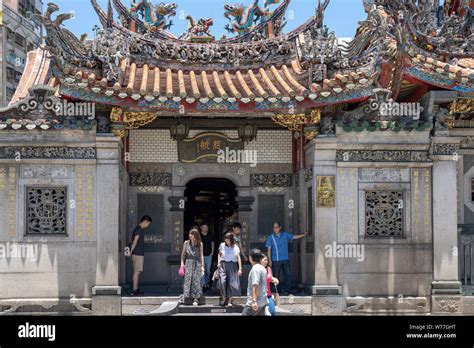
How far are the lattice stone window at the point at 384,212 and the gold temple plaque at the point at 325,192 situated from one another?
69 cm

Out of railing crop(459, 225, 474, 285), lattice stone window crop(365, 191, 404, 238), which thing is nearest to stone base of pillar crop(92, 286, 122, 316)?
lattice stone window crop(365, 191, 404, 238)

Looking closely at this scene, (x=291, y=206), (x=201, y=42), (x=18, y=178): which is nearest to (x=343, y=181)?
(x=291, y=206)

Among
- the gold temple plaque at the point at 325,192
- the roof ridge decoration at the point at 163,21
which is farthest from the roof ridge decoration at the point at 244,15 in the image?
the gold temple plaque at the point at 325,192

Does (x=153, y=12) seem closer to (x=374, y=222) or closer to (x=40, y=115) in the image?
(x=40, y=115)

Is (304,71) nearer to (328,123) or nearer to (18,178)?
(328,123)

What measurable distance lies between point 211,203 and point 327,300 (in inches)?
217

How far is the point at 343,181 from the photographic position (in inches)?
653

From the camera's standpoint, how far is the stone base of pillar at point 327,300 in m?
16.2

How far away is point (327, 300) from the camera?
53.3ft

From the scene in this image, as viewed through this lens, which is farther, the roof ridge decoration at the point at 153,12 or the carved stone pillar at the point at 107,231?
the roof ridge decoration at the point at 153,12

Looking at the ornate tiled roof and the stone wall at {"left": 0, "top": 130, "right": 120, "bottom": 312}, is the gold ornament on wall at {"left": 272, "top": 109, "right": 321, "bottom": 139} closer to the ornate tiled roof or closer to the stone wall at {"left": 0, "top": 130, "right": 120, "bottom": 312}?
the stone wall at {"left": 0, "top": 130, "right": 120, "bottom": 312}

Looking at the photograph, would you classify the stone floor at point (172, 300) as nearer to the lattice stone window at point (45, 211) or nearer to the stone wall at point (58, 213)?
the stone wall at point (58, 213)

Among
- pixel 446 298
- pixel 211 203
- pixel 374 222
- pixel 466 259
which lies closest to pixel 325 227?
pixel 374 222

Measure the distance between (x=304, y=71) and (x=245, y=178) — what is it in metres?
2.66
